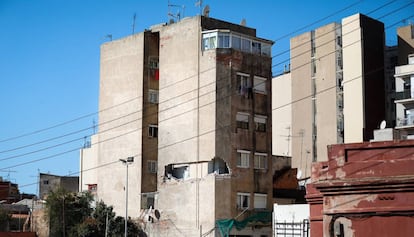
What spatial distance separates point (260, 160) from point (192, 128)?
513 cm

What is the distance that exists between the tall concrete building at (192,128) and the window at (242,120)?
0.22 feet

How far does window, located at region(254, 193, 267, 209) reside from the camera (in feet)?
151

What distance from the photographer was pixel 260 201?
46.4 m

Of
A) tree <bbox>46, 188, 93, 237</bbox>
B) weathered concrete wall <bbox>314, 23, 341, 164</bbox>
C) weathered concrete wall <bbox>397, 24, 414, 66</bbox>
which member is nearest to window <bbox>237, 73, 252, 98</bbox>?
tree <bbox>46, 188, 93, 237</bbox>

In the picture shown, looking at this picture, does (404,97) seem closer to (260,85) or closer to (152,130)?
(260,85)

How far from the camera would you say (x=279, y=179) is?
51875 mm

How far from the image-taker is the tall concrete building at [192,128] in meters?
44.9

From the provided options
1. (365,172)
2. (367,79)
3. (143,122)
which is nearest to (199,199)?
(143,122)

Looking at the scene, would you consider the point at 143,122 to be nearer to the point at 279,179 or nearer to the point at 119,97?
the point at 119,97

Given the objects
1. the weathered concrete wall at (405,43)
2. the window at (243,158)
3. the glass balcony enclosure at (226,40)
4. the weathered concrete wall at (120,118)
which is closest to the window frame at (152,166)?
the weathered concrete wall at (120,118)

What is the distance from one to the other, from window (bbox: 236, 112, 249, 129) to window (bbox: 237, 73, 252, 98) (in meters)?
1.35

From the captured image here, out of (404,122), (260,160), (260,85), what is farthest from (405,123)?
(260,160)

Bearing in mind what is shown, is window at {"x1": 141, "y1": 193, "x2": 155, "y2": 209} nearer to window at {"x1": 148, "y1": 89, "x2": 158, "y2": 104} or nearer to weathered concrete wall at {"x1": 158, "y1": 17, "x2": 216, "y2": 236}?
weathered concrete wall at {"x1": 158, "y1": 17, "x2": 216, "y2": 236}

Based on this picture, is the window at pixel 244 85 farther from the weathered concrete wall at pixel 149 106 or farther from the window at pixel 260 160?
the weathered concrete wall at pixel 149 106
